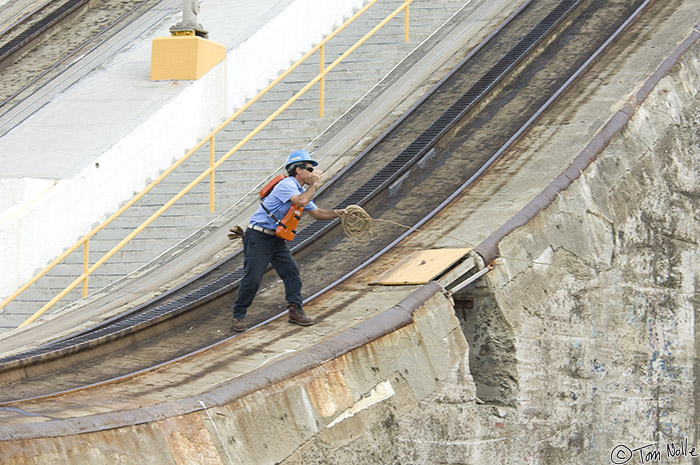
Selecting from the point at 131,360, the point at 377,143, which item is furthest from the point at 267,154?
the point at 131,360

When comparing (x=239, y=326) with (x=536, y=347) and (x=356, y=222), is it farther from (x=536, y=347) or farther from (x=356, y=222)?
(x=536, y=347)

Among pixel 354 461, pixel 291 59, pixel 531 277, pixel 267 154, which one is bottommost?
pixel 354 461

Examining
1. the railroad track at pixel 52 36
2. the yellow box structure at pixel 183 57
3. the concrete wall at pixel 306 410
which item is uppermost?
the railroad track at pixel 52 36

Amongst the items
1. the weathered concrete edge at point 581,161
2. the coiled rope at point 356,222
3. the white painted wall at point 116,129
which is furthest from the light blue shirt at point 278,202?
the white painted wall at point 116,129

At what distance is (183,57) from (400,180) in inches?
171

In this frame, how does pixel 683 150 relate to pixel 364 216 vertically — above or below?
above

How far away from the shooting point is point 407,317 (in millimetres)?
7523

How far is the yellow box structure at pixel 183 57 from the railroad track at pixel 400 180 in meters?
2.87

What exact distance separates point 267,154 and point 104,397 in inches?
281

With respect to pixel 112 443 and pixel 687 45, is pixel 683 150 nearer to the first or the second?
pixel 687 45

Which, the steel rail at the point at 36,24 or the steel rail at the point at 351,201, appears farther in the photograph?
the steel rail at the point at 36,24

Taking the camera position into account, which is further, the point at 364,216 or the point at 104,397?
the point at 364,216

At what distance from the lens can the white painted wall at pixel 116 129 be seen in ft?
38.4

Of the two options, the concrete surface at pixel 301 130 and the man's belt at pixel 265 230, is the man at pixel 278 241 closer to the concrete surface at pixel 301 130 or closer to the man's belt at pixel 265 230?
the man's belt at pixel 265 230
